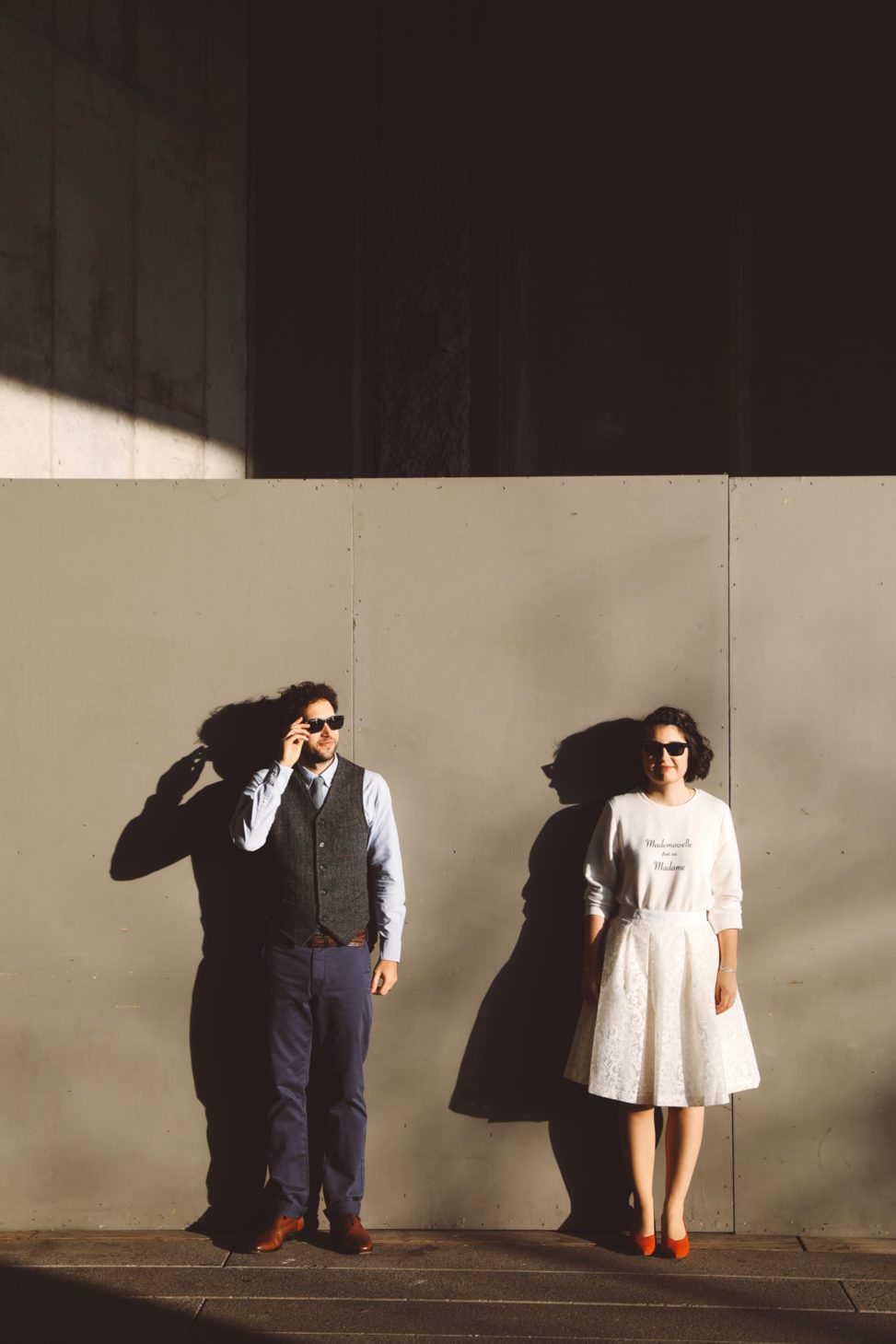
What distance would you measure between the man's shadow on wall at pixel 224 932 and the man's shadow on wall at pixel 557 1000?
2.39ft

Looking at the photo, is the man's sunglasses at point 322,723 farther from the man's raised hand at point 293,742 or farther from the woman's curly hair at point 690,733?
the woman's curly hair at point 690,733

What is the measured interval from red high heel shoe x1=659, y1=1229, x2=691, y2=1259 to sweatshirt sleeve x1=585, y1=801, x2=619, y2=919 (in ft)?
3.74

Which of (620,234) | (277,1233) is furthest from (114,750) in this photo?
(620,234)

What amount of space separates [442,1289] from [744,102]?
7.39 meters

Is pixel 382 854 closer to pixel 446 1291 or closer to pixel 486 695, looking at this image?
pixel 486 695

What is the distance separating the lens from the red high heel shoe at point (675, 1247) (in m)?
3.94

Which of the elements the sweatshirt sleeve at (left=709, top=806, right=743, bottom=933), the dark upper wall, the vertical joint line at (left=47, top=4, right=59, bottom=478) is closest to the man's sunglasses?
the sweatshirt sleeve at (left=709, top=806, right=743, bottom=933)

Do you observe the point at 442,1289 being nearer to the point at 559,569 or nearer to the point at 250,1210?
the point at 250,1210

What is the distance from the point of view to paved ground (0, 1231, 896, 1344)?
350 cm

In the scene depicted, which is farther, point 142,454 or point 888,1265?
point 142,454

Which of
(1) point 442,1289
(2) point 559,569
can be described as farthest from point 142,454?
(1) point 442,1289

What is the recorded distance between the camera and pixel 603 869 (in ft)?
13.2

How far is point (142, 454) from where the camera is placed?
22.7ft

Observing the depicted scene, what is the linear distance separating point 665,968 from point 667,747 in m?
0.76
